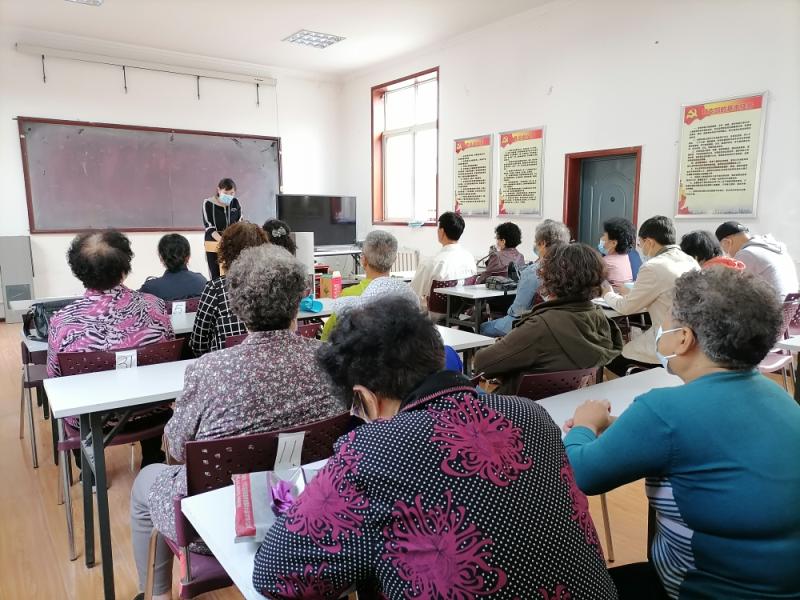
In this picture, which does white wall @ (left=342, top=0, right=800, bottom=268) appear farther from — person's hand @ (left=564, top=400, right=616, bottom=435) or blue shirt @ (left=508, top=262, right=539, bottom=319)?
person's hand @ (left=564, top=400, right=616, bottom=435)

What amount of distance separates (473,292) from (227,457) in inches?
119

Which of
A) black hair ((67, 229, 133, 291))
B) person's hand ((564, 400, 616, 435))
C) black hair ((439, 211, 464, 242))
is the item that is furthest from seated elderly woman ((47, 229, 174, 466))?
black hair ((439, 211, 464, 242))

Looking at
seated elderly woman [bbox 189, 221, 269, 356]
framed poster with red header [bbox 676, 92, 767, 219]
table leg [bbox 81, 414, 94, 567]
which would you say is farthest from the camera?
framed poster with red header [bbox 676, 92, 767, 219]

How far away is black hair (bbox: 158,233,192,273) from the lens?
3.38 m

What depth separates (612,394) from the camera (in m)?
1.91

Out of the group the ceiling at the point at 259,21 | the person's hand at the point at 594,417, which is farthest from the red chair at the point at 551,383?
the ceiling at the point at 259,21

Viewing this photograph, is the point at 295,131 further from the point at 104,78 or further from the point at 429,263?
the point at 429,263

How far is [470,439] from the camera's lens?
2.57ft

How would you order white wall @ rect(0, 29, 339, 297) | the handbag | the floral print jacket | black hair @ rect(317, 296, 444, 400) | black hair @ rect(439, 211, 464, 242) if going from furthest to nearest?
white wall @ rect(0, 29, 339, 297)
black hair @ rect(439, 211, 464, 242)
the handbag
black hair @ rect(317, 296, 444, 400)
the floral print jacket

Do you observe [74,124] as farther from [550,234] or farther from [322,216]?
[550,234]

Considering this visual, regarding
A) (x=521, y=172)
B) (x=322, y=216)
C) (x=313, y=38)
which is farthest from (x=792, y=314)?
(x=322, y=216)

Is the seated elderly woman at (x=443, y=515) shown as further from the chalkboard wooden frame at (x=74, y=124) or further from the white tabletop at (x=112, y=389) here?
the chalkboard wooden frame at (x=74, y=124)

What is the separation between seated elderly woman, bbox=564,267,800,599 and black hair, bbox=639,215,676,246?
2.46m

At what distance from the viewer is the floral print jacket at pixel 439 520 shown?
0.73 metres
